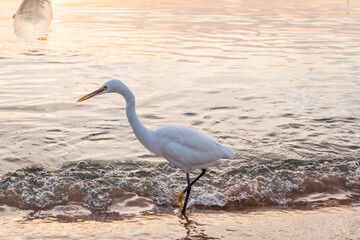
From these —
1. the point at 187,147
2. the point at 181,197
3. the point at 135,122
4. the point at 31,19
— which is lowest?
the point at 181,197

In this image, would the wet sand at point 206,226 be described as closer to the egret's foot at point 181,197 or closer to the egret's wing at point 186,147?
the egret's foot at point 181,197

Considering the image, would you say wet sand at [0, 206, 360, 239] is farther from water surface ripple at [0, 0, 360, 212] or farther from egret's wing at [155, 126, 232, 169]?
egret's wing at [155, 126, 232, 169]

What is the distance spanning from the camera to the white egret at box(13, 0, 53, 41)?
533 centimetres

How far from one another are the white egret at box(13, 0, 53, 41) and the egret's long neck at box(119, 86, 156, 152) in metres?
1.11

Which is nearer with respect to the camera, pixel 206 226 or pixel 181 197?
pixel 206 226

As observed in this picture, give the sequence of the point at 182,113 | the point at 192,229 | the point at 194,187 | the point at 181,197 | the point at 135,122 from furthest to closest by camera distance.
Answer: the point at 182,113 → the point at 194,187 → the point at 181,197 → the point at 135,122 → the point at 192,229

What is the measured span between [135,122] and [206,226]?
133cm

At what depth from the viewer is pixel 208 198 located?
611 cm

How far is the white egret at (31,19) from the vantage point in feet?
17.5

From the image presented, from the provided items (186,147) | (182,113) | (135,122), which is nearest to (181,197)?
(186,147)

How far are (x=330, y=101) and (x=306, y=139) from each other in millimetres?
2260

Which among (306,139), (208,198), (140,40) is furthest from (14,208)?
(140,40)

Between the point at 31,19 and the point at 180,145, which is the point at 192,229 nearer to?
the point at 180,145

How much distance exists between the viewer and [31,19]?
5.30 m
